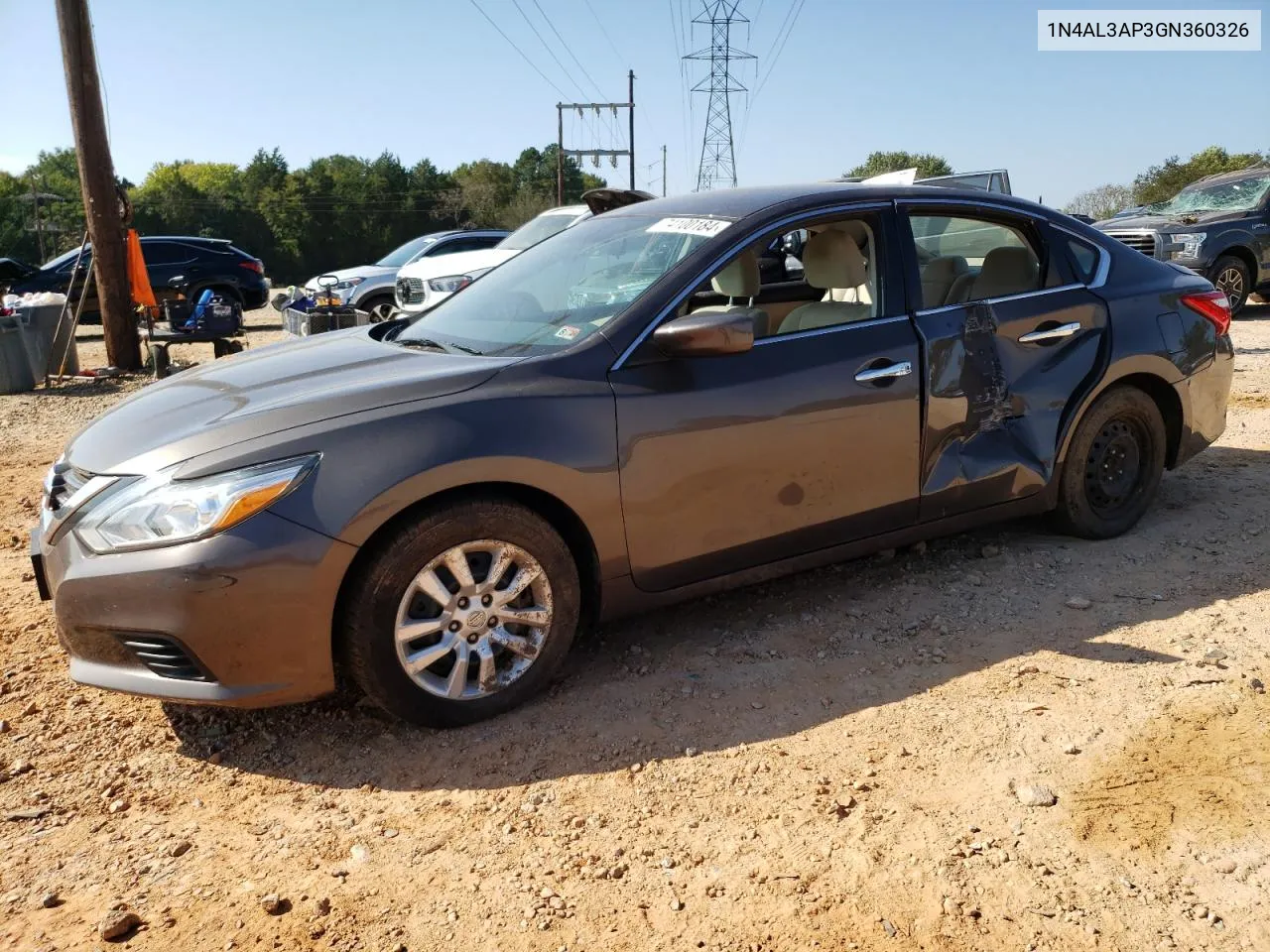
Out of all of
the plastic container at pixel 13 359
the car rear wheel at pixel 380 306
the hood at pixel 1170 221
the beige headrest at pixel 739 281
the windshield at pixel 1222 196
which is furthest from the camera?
the car rear wheel at pixel 380 306

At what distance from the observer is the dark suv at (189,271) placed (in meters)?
15.9

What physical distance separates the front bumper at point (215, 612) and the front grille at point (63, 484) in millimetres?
191

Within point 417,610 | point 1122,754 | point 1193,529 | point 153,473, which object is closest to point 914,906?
point 1122,754

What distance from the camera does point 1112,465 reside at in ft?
14.9

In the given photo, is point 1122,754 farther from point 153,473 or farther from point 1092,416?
point 153,473

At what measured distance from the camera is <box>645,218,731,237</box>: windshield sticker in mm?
3617

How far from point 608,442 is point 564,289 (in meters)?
0.91

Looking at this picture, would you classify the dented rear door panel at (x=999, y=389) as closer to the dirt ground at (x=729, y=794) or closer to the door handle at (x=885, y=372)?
the door handle at (x=885, y=372)

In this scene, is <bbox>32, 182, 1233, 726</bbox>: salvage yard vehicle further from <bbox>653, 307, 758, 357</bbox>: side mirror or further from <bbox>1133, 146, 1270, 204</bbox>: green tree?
<bbox>1133, 146, 1270, 204</bbox>: green tree

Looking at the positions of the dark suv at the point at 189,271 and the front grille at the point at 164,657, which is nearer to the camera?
the front grille at the point at 164,657

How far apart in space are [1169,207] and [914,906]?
1509cm

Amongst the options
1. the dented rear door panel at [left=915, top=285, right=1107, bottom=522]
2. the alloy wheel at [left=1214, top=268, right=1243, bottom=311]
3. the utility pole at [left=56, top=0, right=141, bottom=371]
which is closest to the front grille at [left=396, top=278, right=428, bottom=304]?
the utility pole at [left=56, top=0, right=141, bottom=371]

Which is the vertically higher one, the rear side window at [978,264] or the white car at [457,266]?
the white car at [457,266]

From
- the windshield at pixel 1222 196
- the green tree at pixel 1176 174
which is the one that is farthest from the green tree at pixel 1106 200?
the windshield at pixel 1222 196
